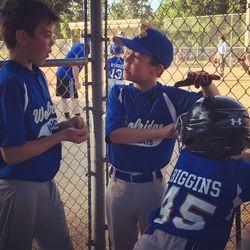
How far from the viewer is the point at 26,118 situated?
71.2 inches

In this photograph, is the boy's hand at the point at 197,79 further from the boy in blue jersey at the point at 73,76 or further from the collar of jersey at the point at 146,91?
the boy in blue jersey at the point at 73,76

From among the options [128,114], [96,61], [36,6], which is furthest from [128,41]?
[36,6]

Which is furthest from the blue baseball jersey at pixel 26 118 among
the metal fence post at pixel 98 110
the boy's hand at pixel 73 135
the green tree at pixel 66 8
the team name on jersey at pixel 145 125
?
the green tree at pixel 66 8

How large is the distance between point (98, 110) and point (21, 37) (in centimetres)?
67

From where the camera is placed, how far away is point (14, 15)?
184 centimetres

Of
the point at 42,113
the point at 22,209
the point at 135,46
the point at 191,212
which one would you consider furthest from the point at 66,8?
the point at 191,212

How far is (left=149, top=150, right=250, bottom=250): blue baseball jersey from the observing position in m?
1.67

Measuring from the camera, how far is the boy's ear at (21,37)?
1840mm

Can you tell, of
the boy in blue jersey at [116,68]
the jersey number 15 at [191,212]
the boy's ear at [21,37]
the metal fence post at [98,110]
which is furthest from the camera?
the boy in blue jersey at [116,68]

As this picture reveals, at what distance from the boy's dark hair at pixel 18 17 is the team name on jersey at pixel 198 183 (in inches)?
38.5

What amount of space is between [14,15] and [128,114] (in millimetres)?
826

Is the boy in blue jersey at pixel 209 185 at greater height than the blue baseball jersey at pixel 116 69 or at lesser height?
lesser

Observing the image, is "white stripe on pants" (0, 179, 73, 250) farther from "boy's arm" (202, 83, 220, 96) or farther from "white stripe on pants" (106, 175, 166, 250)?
"boy's arm" (202, 83, 220, 96)

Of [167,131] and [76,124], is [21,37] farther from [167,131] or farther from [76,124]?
[167,131]
